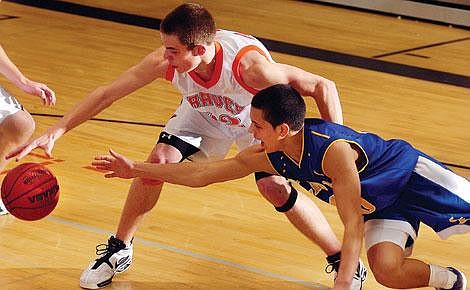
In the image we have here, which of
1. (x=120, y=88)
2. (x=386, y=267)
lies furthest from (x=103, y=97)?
(x=386, y=267)

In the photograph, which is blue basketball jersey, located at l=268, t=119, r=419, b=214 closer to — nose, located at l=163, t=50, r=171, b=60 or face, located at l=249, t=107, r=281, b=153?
face, located at l=249, t=107, r=281, b=153

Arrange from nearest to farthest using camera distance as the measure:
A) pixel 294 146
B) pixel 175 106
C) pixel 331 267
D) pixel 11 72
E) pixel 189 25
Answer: pixel 294 146 < pixel 189 25 < pixel 331 267 < pixel 11 72 < pixel 175 106

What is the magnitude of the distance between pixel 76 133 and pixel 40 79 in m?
1.73

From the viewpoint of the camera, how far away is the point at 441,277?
4.93 m

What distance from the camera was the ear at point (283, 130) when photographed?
4523mm

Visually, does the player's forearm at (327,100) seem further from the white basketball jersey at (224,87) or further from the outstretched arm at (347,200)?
the outstretched arm at (347,200)

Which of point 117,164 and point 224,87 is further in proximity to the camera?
point 224,87

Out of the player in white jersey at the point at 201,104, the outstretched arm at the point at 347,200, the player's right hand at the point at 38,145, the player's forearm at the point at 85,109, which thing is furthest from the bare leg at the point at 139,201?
the outstretched arm at the point at 347,200

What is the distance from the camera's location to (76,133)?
313 inches

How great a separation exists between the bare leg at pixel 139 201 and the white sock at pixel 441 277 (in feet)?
4.38

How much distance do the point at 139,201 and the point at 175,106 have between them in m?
3.67

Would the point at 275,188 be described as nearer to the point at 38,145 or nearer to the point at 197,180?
the point at 197,180

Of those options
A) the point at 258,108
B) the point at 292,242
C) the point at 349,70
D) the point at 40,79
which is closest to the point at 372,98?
the point at 349,70

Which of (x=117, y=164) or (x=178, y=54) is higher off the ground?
(x=178, y=54)
